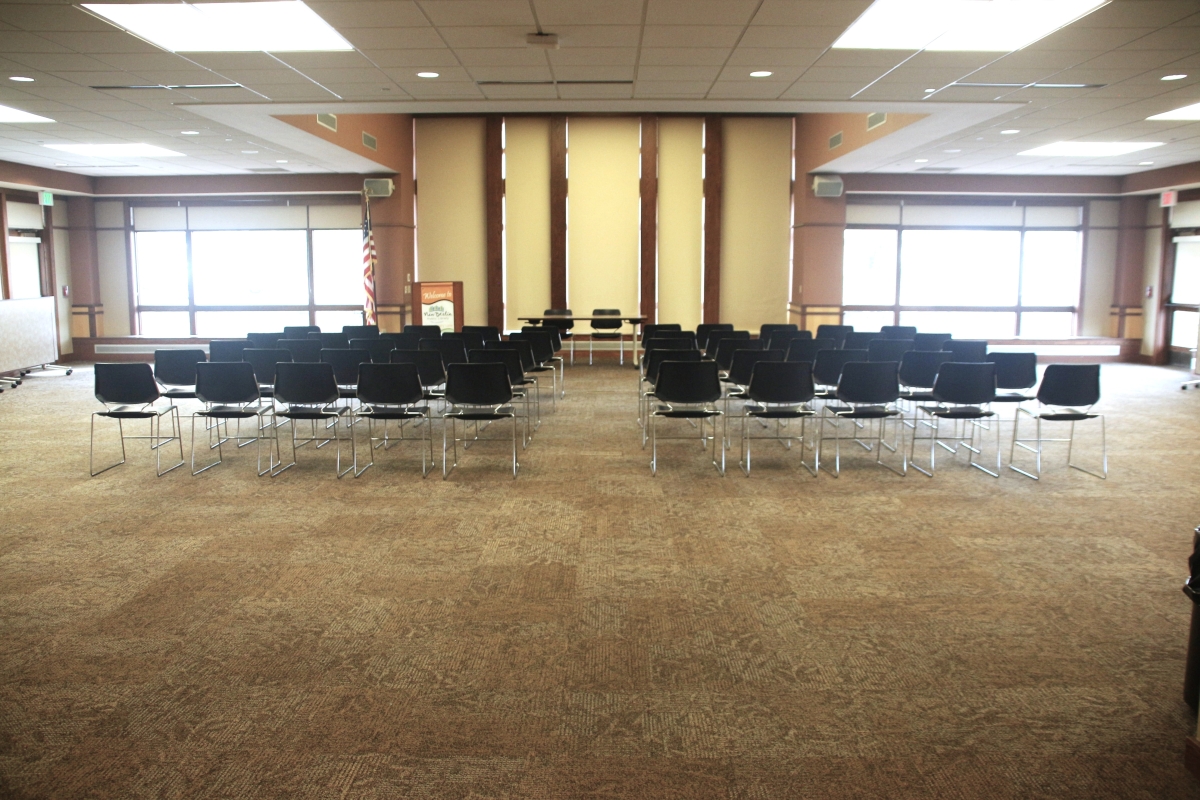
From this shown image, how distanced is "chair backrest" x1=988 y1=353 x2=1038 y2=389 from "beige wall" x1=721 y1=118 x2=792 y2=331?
8.72m

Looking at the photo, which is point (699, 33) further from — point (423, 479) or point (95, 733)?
point (95, 733)

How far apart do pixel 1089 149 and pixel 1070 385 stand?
7018mm

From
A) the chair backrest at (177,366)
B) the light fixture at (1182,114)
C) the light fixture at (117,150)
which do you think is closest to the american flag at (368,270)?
the light fixture at (117,150)

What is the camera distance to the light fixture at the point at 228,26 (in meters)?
5.75

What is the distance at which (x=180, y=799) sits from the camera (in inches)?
103

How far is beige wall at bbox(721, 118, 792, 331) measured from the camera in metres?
15.9

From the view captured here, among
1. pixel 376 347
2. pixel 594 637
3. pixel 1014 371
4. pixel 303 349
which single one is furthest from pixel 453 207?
pixel 594 637

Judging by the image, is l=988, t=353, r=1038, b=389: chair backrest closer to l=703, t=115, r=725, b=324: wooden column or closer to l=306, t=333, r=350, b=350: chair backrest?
l=306, t=333, r=350, b=350: chair backrest

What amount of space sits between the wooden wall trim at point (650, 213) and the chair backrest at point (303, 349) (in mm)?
7853

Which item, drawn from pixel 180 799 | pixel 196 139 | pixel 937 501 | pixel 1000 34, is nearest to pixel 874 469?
pixel 937 501

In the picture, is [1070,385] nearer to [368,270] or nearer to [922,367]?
[922,367]

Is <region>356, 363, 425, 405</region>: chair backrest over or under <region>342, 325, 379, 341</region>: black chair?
under

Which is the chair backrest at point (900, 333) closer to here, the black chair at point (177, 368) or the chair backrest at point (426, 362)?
the chair backrest at point (426, 362)

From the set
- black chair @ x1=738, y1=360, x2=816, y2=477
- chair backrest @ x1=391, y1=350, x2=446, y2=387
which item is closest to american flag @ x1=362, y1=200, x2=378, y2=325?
chair backrest @ x1=391, y1=350, x2=446, y2=387
